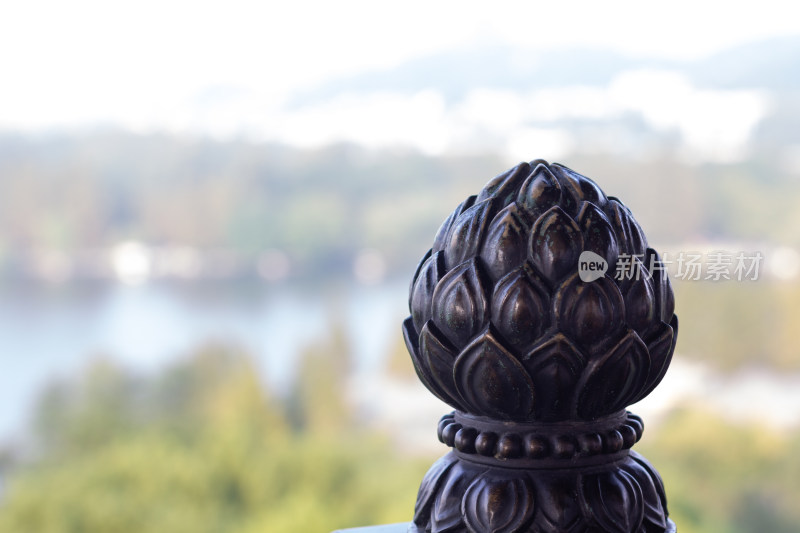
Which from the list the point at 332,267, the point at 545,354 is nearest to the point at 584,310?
the point at 545,354

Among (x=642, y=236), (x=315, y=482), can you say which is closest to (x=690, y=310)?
(x=315, y=482)

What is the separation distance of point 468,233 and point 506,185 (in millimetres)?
53

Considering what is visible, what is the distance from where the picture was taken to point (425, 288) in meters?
0.51

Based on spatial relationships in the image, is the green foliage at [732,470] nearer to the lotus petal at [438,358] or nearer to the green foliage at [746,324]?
the green foliage at [746,324]

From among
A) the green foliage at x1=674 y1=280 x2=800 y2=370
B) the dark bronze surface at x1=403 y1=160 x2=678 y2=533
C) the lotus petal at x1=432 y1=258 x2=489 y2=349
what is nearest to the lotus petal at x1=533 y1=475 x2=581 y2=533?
the dark bronze surface at x1=403 y1=160 x2=678 y2=533

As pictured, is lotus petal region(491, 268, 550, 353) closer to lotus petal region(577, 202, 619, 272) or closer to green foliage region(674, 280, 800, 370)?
lotus petal region(577, 202, 619, 272)

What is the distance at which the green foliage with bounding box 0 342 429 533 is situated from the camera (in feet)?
13.8

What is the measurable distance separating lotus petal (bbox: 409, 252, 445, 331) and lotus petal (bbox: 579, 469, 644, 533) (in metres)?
0.15

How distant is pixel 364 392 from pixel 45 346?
6.82 feet

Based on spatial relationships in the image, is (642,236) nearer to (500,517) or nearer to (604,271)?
(604,271)

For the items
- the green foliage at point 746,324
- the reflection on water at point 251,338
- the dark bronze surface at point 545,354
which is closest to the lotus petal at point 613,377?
the dark bronze surface at point 545,354

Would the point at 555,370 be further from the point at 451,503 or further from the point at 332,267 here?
the point at 332,267

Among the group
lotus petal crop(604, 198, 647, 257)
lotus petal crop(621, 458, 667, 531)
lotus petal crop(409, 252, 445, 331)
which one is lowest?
lotus petal crop(621, 458, 667, 531)

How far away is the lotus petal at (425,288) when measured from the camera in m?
0.51
